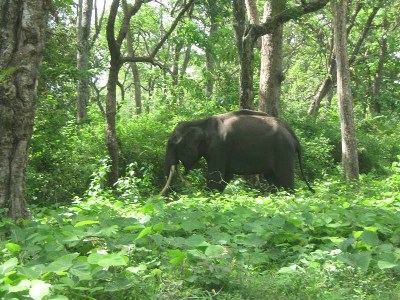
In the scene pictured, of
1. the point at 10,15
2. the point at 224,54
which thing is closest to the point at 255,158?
the point at 224,54

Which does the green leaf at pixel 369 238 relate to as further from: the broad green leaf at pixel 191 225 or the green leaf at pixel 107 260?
the green leaf at pixel 107 260

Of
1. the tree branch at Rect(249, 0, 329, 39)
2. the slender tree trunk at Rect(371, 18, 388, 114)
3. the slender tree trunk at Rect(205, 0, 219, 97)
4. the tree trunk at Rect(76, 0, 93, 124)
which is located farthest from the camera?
the slender tree trunk at Rect(371, 18, 388, 114)

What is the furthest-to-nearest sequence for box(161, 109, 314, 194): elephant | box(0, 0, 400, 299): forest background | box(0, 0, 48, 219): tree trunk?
1. box(161, 109, 314, 194): elephant
2. box(0, 0, 48, 219): tree trunk
3. box(0, 0, 400, 299): forest background

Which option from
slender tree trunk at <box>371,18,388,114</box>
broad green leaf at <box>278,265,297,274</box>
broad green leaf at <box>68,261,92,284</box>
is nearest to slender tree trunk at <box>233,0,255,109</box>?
broad green leaf at <box>278,265,297,274</box>

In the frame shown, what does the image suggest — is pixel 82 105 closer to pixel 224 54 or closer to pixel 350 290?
pixel 224 54

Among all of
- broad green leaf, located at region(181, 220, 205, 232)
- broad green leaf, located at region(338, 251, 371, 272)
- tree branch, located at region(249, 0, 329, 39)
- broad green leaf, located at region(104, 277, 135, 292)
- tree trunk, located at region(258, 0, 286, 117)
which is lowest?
broad green leaf, located at region(338, 251, 371, 272)

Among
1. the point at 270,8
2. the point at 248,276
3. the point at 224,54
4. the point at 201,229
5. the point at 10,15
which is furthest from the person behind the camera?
the point at 224,54

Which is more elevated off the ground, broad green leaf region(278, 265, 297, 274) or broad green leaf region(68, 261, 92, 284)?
broad green leaf region(68, 261, 92, 284)

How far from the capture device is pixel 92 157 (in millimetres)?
12586

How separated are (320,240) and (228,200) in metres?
3.10

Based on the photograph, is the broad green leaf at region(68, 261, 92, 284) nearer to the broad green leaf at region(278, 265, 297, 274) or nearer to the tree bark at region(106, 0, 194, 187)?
the broad green leaf at region(278, 265, 297, 274)

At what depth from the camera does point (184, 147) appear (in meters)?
12.2

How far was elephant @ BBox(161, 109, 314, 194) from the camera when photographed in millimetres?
12156


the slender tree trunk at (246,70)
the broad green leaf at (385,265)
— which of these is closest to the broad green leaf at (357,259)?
the broad green leaf at (385,265)
